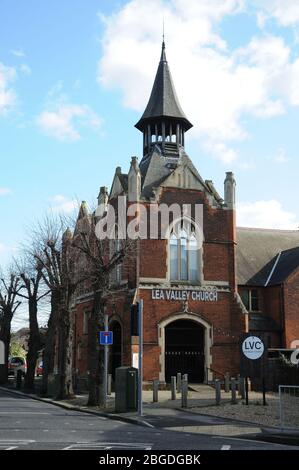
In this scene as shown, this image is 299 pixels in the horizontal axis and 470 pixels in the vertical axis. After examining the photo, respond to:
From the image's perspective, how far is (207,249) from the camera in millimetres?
35000

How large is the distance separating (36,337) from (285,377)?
15.7 m

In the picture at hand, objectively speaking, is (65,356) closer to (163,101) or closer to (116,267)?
(116,267)

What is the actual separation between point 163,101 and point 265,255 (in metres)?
13.2

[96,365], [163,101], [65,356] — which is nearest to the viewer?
[96,365]

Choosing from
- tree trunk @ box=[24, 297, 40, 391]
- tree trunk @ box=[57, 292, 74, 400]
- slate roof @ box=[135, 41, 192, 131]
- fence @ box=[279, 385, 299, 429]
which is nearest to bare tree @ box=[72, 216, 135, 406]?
tree trunk @ box=[57, 292, 74, 400]

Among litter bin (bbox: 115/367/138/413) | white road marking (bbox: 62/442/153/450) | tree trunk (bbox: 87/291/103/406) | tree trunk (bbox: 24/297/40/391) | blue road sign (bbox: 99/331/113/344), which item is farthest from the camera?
tree trunk (bbox: 24/297/40/391)

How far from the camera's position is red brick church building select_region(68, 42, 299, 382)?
33312 mm

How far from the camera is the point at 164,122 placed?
124 feet

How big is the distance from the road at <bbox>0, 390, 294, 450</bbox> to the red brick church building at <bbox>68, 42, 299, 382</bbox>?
1365 centimetres

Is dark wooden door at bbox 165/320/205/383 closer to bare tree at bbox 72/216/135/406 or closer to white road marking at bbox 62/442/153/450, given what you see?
bare tree at bbox 72/216/135/406

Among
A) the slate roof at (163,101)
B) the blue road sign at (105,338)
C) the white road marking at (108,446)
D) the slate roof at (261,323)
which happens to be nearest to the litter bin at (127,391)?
the blue road sign at (105,338)

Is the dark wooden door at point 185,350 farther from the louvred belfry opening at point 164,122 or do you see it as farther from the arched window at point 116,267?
the louvred belfry opening at point 164,122

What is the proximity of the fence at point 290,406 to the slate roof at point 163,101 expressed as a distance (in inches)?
852

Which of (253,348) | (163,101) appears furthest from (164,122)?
(253,348)
